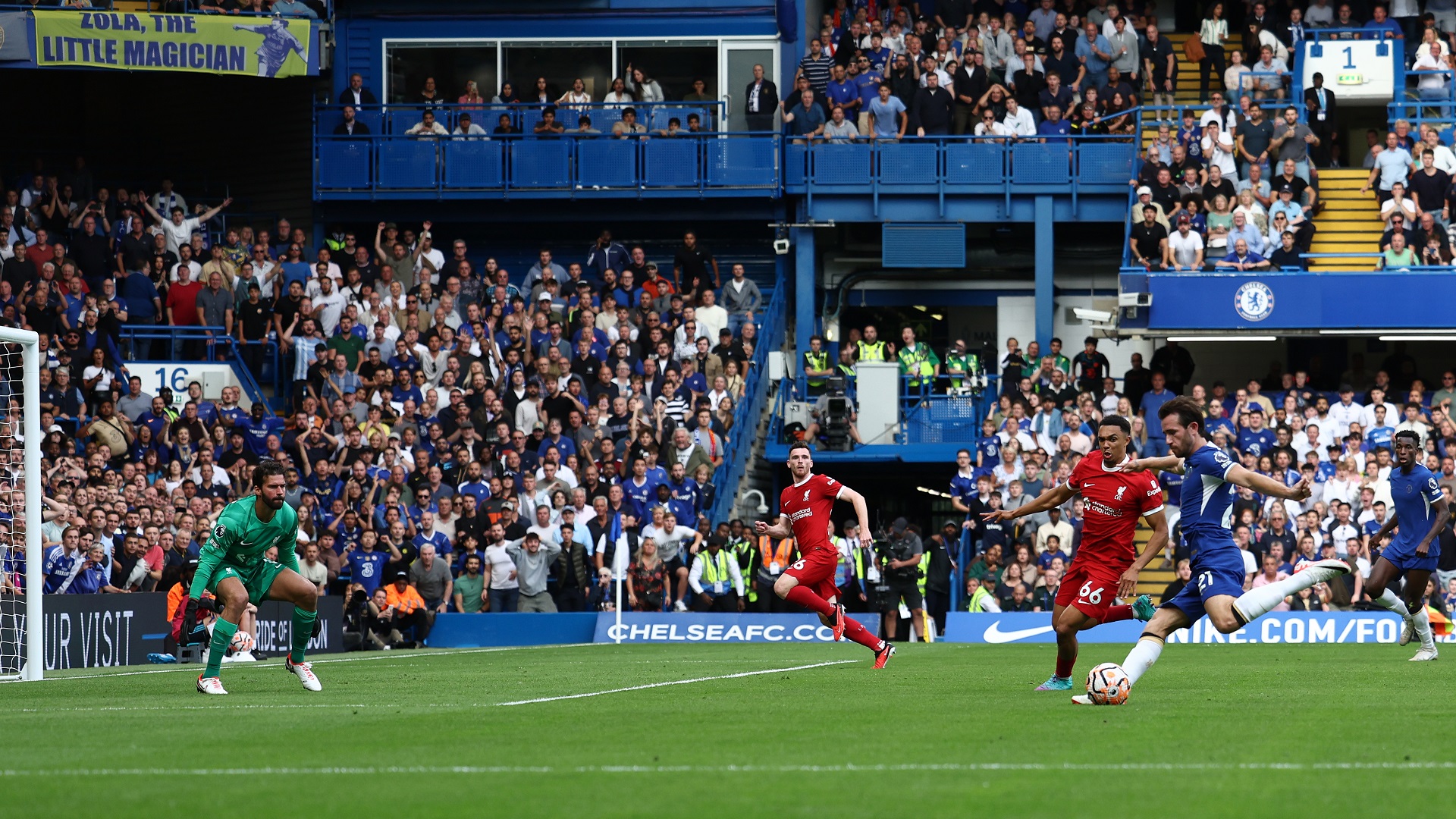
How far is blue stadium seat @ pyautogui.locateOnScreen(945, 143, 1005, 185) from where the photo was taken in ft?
111

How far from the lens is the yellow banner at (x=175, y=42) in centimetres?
3097

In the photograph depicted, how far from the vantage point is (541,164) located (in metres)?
34.0

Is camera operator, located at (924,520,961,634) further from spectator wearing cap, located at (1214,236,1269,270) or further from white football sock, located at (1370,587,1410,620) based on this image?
white football sock, located at (1370,587,1410,620)

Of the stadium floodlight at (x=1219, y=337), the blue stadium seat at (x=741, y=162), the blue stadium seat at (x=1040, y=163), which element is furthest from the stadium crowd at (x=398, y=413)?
the stadium floodlight at (x=1219, y=337)

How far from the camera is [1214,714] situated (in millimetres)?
10906

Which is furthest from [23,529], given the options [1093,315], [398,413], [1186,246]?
[1186,246]

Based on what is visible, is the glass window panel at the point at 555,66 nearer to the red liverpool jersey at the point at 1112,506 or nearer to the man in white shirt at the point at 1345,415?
the man in white shirt at the point at 1345,415

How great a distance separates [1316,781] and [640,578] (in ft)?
63.8

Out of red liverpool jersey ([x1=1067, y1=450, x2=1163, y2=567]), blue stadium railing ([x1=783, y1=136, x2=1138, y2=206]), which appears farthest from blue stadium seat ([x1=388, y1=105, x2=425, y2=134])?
red liverpool jersey ([x1=1067, y1=450, x2=1163, y2=567])

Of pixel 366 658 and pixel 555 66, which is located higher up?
pixel 555 66

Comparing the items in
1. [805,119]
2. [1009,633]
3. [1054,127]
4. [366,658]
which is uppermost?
[805,119]

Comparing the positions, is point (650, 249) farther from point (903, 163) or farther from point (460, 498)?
point (460, 498)

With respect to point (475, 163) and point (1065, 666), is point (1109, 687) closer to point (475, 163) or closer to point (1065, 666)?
point (1065, 666)

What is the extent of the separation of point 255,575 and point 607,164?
20.6 metres
